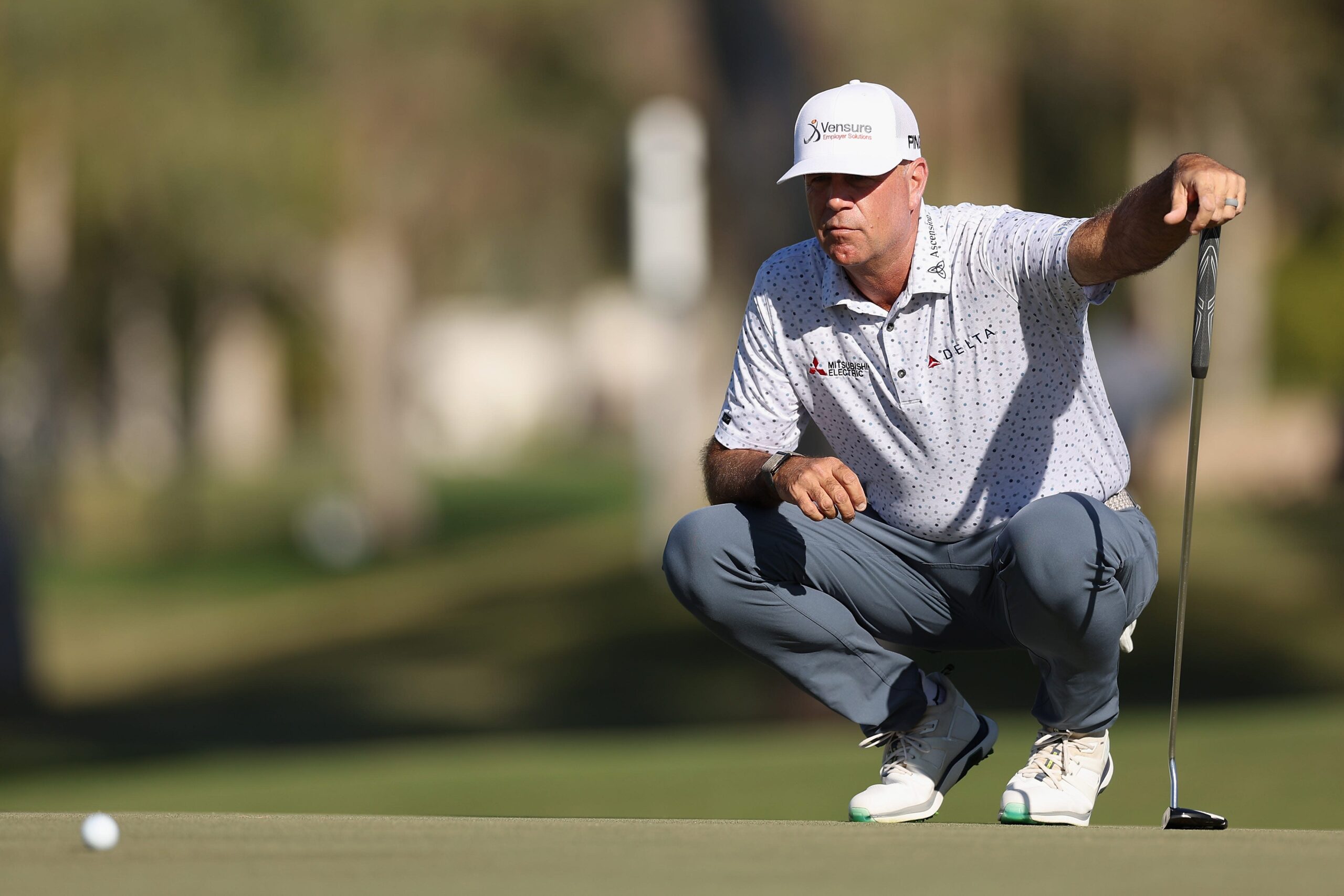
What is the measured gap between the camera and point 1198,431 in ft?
15.4

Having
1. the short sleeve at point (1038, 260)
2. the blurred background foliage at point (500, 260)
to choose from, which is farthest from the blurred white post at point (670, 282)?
the short sleeve at point (1038, 260)

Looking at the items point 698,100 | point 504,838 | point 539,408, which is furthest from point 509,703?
point 539,408

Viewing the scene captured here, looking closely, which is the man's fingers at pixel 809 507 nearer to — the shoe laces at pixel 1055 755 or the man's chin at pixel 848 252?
the man's chin at pixel 848 252

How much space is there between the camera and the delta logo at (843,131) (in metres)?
4.63

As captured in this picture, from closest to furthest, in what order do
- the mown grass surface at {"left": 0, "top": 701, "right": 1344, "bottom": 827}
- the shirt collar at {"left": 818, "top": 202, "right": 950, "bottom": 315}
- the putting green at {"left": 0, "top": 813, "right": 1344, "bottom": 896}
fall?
the putting green at {"left": 0, "top": 813, "right": 1344, "bottom": 896}
the shirt collar at {"left": 818, "top": 202, "right": 950, "bottom": 315}
the mown grass surface at {"left": 0, "top": 701, "right": 1344, "bottom": 827}

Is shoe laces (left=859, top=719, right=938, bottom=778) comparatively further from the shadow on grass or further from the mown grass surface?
the shadow on grass

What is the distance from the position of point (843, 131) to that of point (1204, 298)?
0.89 metres

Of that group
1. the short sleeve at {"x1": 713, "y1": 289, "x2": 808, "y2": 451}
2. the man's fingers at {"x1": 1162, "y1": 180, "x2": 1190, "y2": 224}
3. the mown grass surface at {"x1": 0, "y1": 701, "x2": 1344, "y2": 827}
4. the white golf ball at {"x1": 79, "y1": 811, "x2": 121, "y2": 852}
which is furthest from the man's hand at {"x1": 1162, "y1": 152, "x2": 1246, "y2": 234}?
the mown grass surface at {"x1": 0, "y1": 701, "x2": 1344, "y2": 827}

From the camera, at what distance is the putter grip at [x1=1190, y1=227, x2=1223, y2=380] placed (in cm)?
441

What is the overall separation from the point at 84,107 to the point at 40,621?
6.85 meters

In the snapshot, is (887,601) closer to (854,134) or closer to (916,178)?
(916,178)

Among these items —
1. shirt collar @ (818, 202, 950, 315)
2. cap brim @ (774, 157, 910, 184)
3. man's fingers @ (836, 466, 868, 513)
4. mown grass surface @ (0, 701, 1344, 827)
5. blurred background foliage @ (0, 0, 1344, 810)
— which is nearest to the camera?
man's fingers @ (836, 466, 868, 513)

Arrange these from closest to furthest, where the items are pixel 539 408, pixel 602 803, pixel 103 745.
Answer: pixel 602 803, pixel 103 745, pixel 539 408

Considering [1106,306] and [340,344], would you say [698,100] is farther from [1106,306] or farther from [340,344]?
[340,344]
